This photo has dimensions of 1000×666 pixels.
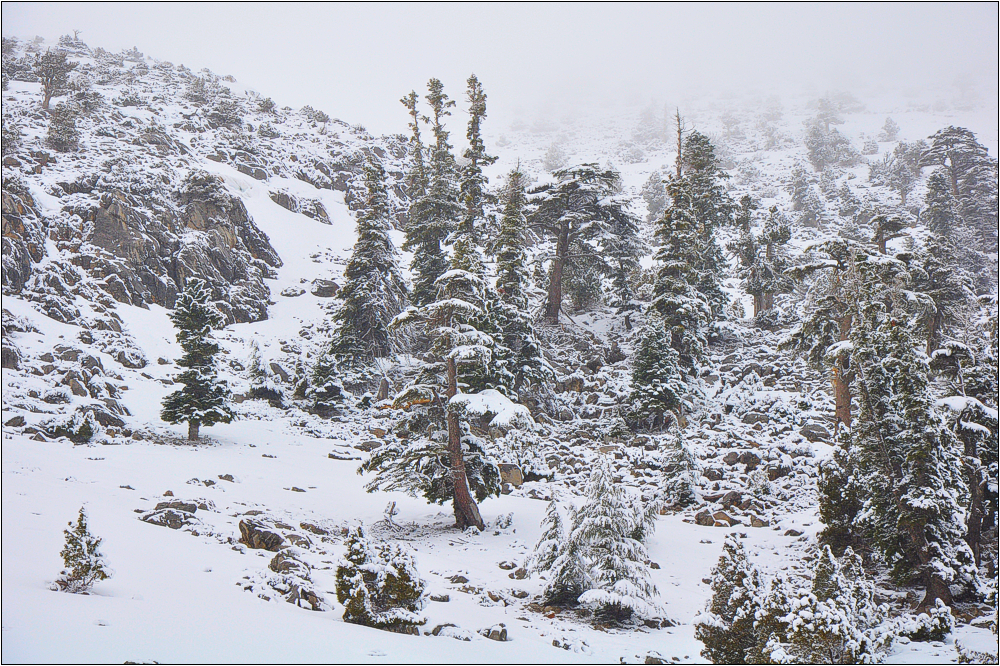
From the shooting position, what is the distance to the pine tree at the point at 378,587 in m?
8.61

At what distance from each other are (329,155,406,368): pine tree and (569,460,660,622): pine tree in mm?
20594

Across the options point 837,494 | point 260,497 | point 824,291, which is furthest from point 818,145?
point 260,497

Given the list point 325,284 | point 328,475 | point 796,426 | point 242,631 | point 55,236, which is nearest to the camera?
point 242,631

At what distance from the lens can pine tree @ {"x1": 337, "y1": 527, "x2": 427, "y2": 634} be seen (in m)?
8.61

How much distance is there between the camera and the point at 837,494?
14.1m

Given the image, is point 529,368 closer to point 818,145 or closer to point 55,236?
point 55,236

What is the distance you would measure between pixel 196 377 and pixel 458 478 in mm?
12593

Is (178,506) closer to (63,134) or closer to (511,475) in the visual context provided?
(511,475)

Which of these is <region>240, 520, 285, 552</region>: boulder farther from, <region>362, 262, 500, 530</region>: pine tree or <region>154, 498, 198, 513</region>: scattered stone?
<region>362, 262, 500, 530</region>: pine tree

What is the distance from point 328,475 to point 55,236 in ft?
86.6

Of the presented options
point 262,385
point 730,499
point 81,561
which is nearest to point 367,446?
point 262,385

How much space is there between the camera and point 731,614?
887 centimetres

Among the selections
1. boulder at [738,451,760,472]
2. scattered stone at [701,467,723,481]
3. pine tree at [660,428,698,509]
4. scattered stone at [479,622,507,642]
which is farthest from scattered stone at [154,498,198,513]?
boulder at [738,451,760,472]

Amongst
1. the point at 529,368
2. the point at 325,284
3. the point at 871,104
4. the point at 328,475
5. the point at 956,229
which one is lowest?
the point at 328,475
